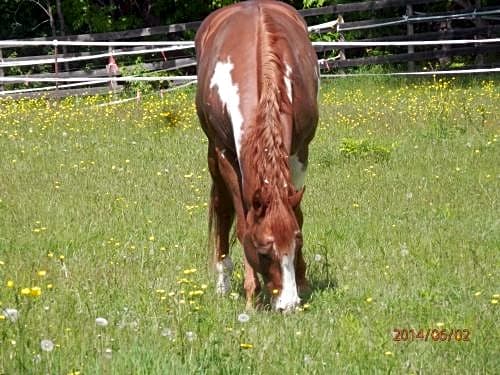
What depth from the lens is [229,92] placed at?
18.4ft

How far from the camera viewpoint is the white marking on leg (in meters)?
6.05

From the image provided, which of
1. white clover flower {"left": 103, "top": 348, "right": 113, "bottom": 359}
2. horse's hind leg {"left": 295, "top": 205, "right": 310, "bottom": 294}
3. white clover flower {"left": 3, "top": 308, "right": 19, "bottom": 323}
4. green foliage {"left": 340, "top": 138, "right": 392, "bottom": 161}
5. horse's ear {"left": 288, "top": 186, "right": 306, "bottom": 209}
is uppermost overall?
horse's ear {"left": 288, "top": 186, "right": 306, "bottom": 209}

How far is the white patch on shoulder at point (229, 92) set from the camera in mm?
5370

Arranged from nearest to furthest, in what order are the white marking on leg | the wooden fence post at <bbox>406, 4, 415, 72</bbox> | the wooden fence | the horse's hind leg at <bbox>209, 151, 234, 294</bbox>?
the white marking on leg < the horse's hind leg at <bbox>209, 151, 234, 294</bbox> < the wooden fence < the wooden fence post at <bbox>406, 4, 415, 72</bbox>

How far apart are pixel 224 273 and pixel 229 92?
51.7 inches

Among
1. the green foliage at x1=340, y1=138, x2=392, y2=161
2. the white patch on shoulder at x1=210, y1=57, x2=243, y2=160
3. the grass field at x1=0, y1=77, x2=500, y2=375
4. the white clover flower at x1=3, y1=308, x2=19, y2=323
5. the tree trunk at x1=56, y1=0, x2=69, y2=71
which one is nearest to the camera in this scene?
the white clover flower at x1=3, y1=308, x2=19, y2=323

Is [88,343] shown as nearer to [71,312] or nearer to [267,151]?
[71,312]

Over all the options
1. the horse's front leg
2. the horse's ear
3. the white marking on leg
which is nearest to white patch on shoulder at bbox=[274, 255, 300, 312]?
the horse's ear

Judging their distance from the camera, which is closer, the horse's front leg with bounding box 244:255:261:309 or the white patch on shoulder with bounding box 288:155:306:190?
the horse's front leg with bounding box 244:255:261:309

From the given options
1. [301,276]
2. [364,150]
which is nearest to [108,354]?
[301,276]

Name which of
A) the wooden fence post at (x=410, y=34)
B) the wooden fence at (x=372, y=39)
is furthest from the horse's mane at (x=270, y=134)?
the wooden fence post at (x=410, y=34)

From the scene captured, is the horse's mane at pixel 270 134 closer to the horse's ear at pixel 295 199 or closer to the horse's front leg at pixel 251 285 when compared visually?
the horse's ear at pixel 295 199
